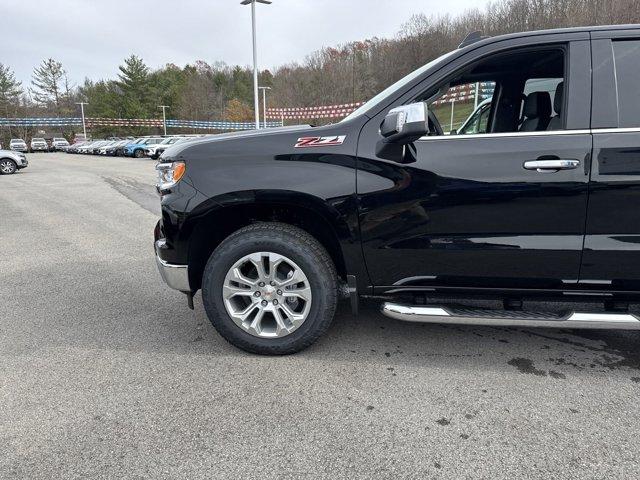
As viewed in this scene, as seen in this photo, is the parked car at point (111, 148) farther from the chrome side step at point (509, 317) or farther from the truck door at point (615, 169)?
the truck door at point (615, 169)

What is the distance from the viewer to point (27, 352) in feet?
10.5

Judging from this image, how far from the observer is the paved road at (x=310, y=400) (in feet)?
6.93

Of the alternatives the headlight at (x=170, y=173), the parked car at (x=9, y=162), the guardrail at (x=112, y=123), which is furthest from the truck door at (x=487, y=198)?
the guardrail at (x=112, y=123)

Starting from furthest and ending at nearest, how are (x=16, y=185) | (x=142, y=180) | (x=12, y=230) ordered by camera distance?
1. (x=142, y=180)
2. (x=16, y=185)
3. (x=12, y=230)

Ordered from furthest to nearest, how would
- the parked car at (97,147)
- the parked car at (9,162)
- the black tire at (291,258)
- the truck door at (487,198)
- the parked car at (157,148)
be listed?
the parked car at (97,147), the parked car at (157,148), the parked car at (9,162), the black tire at (291,258), the truck door at (487,198)

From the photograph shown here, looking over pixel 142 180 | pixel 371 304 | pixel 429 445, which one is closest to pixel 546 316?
pixel 429 445

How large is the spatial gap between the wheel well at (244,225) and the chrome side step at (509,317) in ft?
1.75

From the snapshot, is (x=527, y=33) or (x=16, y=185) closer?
(x=527, y=33)

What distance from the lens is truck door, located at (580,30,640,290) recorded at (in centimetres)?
252

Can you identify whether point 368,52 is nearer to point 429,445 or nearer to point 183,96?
point 429,445

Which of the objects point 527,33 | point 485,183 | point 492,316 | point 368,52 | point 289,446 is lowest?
point 289,446

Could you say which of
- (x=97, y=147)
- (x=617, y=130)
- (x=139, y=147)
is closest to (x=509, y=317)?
(x=617, y=130)

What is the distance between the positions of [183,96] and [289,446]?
83354mm

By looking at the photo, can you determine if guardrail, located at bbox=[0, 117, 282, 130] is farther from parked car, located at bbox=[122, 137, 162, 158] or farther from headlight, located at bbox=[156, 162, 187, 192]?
headlight, located at bbox=[156, 162, 187, 192]
